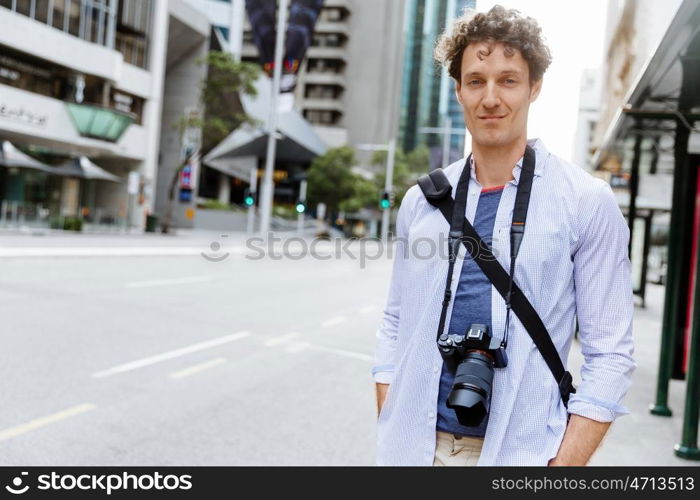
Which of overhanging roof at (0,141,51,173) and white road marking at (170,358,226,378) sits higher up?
overhanging roof at (0,141,51,173)

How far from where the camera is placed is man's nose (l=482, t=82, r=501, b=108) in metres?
1.99

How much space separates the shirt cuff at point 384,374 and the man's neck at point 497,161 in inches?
24.5

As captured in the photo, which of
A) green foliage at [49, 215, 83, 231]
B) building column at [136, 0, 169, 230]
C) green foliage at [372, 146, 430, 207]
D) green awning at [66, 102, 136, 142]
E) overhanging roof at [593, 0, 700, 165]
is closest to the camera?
overhanging roof at [593, 0, 700, 165]

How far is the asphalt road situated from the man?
3.10 metres

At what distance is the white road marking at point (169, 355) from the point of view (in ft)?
23.7

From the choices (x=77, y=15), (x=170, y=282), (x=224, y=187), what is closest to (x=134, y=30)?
(x=77, y=15)

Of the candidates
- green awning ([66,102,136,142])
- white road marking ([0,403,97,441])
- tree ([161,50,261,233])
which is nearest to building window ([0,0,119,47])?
green awning ([66,102,136,142])

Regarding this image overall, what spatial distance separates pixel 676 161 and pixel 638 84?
162cm

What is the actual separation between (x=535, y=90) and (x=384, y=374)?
36.8 inches

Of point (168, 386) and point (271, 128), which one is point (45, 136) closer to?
point (271, 128)

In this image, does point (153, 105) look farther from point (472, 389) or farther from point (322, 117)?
point (322, 117)

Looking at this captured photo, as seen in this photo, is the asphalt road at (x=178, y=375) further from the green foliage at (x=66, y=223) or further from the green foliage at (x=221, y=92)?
the green foliage at (x=221, y=92)

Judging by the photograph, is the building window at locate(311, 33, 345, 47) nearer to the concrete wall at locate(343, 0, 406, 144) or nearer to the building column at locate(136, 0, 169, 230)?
the concrete wall at locate(343, 0, 406, 144)

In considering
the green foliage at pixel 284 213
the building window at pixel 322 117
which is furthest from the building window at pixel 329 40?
the green foliage at pixel 284 213
